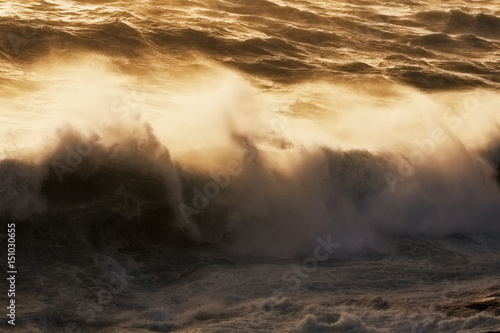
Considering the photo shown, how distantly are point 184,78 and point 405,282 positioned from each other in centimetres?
795

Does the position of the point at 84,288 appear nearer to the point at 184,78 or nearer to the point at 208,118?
the point at 208,118

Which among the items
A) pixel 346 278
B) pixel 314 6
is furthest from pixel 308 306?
pixel 314 6

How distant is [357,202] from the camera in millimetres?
11438
